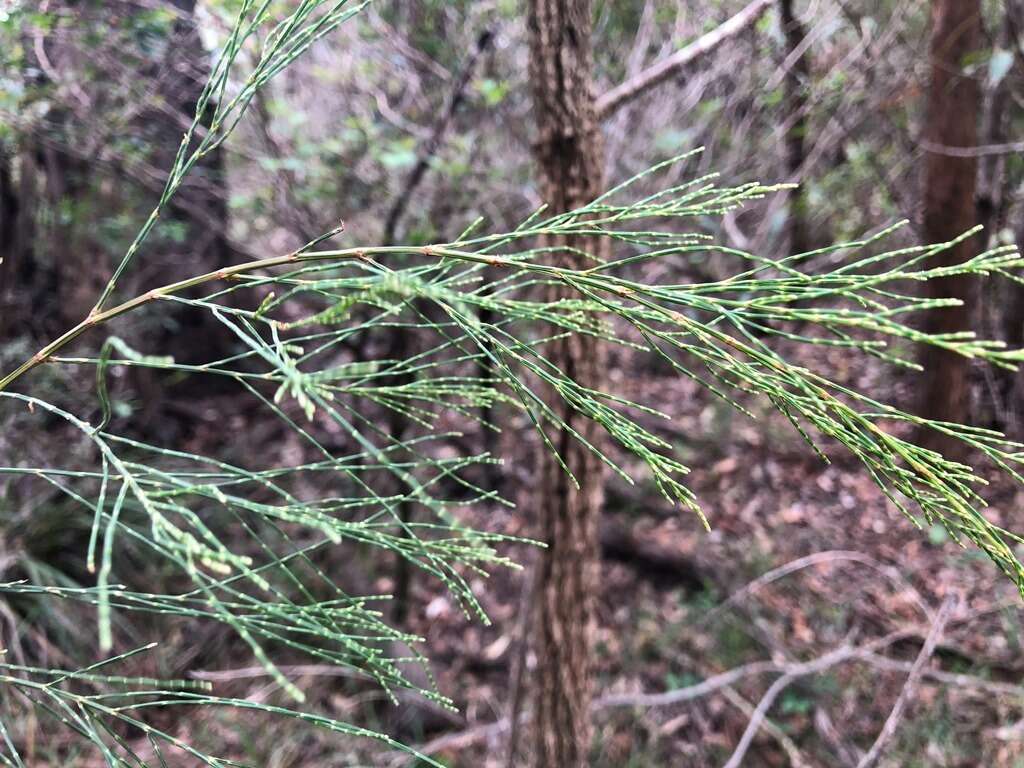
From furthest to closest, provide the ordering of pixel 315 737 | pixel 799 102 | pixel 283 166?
pixel 799 102 < pixel 315 737 < pixel 283 166

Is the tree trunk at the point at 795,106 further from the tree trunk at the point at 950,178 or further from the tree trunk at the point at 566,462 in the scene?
the tree trunk at the point at 566,462

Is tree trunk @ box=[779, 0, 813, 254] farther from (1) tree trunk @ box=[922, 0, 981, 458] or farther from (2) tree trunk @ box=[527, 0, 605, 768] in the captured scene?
(2) tree trunk @ box=[527, 0, 605, 768]

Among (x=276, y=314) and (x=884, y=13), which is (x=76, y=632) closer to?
(x=276, y=314)

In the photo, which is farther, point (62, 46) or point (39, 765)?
point (62, 46)

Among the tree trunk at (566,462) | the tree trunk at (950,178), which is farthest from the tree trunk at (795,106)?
the tree trunk at (566,462)

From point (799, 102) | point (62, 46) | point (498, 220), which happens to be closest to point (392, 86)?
point (498, 220)

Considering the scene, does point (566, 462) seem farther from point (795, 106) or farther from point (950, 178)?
point (950, 178)

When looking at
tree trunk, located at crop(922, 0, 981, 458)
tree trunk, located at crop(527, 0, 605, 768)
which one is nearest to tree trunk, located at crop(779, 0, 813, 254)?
tree trunk, located at crop(922, 0, 981, 458)
